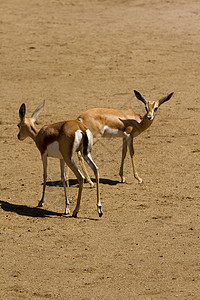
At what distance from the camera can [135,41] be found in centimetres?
1777

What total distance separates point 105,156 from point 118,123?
1207 millimetres

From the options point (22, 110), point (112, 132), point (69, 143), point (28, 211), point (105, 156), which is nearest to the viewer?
point (69, 143)

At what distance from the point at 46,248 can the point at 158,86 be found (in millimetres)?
8297

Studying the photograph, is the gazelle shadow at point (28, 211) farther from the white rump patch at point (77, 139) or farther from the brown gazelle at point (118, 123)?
the brown gazelle at point (118, 123)

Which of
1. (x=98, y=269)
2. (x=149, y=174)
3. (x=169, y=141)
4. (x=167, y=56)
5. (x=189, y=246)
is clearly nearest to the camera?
(x=98, y=269)

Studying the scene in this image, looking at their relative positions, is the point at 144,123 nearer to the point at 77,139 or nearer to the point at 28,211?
the point at 77,139

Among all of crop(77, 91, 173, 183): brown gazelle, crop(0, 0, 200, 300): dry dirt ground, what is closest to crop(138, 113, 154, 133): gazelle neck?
crop(77, 91, 173, 183): brown gazelle

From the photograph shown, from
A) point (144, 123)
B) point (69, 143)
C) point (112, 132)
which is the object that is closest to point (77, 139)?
point (69, 143)

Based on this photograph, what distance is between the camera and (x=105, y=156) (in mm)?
11414

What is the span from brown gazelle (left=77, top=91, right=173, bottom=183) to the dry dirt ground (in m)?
0.67

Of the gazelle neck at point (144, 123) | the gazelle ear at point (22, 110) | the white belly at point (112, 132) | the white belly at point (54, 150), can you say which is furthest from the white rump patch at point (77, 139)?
the gazelle neck at point (144, 123)

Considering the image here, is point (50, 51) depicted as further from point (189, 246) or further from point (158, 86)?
point (189, 246)

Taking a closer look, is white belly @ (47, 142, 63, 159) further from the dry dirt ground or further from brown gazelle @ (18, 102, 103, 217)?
the dry dirt ground

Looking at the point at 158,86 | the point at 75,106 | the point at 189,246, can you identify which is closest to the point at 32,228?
the point at 189,246
